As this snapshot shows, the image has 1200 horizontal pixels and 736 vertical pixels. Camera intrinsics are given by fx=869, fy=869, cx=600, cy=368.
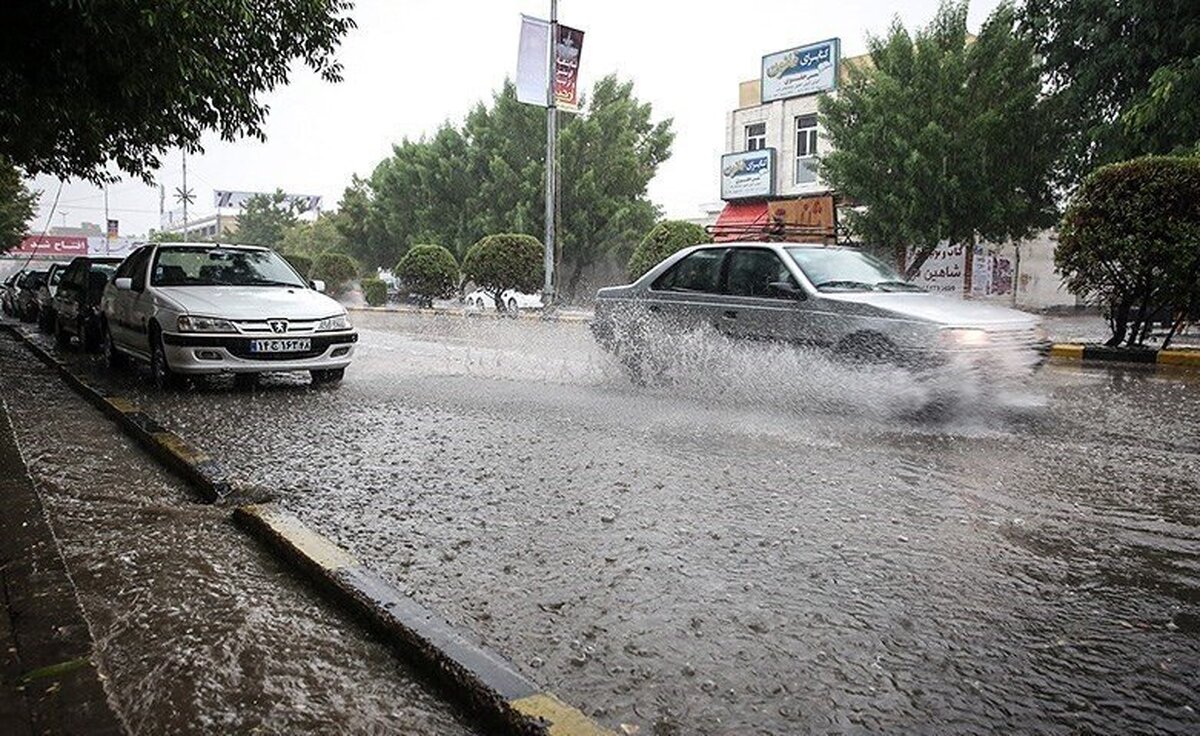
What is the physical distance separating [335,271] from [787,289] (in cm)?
4073

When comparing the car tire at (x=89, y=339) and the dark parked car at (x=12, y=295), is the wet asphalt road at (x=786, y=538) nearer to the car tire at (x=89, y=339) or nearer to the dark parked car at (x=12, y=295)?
the car tire at (x=89, y=339)

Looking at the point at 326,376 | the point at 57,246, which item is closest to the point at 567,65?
the point at 326,376

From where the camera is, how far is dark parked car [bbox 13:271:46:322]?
20828 millimetres

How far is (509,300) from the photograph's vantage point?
3347cm

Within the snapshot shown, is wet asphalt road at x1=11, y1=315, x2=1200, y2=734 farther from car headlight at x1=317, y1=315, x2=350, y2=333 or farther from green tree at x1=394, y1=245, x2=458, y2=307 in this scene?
green tree at x1=394, y1=245, x2=458, y2=307

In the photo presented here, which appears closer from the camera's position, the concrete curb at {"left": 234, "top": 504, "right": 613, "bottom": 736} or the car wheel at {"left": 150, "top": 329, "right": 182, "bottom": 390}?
the concrete curb at {"left": 234, "top": 504, "right": 613, "bottom": 736}

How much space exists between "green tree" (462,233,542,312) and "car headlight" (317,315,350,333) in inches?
880

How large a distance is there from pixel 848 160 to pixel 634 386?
18056 millimetres

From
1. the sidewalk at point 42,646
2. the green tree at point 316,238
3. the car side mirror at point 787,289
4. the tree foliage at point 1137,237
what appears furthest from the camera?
the green tree at point 316,238

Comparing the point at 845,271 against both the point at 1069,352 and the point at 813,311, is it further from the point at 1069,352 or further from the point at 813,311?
the point at 1069,352

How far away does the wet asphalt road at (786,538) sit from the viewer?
2.57m

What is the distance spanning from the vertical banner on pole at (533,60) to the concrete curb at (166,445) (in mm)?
19327

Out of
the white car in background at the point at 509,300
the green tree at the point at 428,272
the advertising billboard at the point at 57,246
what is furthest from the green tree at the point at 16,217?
the advertising billboard at the point at 57,246

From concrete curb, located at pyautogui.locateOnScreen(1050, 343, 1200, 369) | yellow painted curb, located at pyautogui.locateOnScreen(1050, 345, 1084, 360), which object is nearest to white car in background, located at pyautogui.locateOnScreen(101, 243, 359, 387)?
concrete curb, located at pyautogui.locateOnScreen(1050, 343, 1200, 369)
